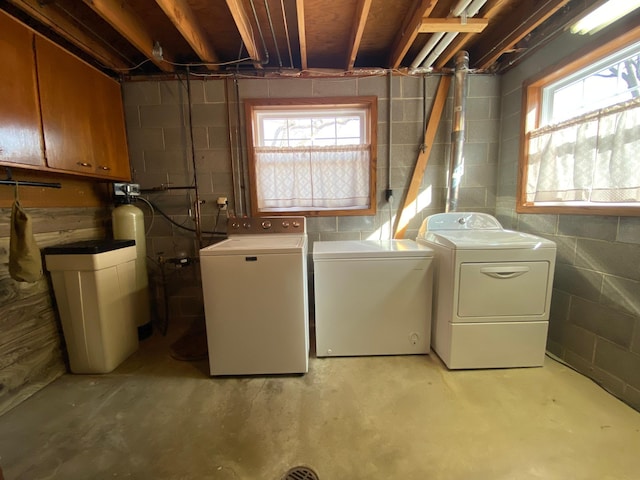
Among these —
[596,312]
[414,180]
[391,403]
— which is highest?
[414,180]

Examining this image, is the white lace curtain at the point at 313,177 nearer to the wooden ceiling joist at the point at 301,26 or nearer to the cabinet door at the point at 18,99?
the wooden ceiling joist at the point at 301,26

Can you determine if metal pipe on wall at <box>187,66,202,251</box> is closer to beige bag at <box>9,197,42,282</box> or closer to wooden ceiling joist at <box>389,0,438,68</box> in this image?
beige bag at <box>9,197,42,282</box>

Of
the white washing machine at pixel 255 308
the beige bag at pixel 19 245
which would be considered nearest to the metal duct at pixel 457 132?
the white washing machine at pixel 255 308

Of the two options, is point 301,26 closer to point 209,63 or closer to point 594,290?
point 209,63

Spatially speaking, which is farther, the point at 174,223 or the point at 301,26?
the point at 174,223

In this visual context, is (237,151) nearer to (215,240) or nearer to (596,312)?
(215,240)

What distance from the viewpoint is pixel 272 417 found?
4.43 feet

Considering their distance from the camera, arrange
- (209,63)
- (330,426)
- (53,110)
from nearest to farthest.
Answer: (330,426) → (53,110) → (209,63)

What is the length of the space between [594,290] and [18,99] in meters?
3.40

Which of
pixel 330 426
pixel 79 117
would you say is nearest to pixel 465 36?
pixel 330 426

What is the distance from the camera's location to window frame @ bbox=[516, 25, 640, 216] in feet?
4.50

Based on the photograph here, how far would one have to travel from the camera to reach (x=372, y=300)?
5.83ft

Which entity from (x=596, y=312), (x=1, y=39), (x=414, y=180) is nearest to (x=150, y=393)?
(x=1, y=39)

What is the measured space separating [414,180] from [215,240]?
187 centimetres
